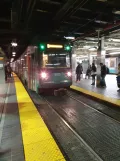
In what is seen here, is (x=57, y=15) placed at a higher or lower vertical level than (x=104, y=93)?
higher

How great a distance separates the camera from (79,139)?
4.54 metres

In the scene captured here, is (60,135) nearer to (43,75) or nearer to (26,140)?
(26,140)

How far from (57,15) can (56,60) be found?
2.57m

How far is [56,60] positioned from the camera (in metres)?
10.6

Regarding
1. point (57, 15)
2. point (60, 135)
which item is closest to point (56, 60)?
point (57, 15)

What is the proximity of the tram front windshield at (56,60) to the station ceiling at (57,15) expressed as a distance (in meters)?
1.08

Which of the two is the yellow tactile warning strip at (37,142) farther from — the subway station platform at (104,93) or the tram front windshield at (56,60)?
the tram front windshield at (56,60)

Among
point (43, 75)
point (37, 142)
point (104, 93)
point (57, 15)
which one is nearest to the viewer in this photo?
point (37, 142)

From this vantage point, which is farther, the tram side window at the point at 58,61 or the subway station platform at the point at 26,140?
the tram side window at the point at 58,61

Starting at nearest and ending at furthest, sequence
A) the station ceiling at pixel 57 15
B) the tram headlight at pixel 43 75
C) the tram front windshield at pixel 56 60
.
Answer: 1. the station ceiling at pixel 57 15
2. the tram headlight at pixel 43 75
3. the tram front windshield at pixel 56 60

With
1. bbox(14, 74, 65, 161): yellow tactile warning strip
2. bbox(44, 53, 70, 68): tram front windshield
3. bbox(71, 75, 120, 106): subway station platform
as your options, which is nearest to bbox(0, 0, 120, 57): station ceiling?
bbox(44, 53, 70, 68): tram front windshield

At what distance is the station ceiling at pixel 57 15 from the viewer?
812cm

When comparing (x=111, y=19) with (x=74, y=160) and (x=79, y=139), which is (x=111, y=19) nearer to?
(x=79, y=139)

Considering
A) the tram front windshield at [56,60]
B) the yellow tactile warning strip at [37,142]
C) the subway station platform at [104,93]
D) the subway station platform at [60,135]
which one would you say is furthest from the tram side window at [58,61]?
the yellow tactile warning strip at [37,142]
